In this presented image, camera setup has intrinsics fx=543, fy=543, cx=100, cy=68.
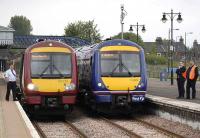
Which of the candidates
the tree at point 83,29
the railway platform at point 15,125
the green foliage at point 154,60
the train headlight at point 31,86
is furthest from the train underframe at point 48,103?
the green foliage at point 154,60

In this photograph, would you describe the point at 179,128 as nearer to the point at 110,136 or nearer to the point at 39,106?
the point at 110,136

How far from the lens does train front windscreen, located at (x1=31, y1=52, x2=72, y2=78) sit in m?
18.8

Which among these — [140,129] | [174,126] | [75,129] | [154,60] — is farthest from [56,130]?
[154,60]

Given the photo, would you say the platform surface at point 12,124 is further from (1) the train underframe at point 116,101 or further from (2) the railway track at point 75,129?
(1) the train underframe at point 116,101

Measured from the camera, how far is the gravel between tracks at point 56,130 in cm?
1550

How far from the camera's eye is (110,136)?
602 inches

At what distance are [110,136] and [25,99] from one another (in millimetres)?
4485

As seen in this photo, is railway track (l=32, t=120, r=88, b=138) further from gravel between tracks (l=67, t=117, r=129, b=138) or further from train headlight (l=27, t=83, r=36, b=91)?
train headlight (l=27, t=83, r=36, b=91)

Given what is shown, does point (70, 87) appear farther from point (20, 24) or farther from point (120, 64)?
point (20, 24)

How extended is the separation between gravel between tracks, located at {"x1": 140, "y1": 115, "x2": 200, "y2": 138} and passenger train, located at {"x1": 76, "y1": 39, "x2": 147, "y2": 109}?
2.90ft

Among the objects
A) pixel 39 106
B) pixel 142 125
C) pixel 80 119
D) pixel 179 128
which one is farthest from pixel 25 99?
pixel 179 128

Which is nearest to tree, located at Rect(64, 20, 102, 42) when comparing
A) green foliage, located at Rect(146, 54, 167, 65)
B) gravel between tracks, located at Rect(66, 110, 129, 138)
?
green foliage, located at Rect(146, 54, 167, 65)

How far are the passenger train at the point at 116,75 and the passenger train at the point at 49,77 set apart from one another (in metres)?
0.97

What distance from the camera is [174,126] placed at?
17547 millimetres
